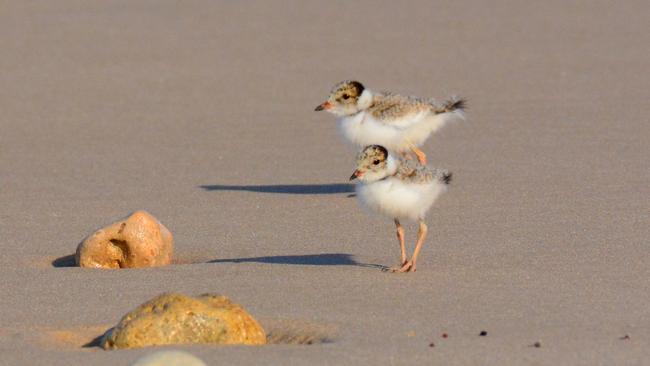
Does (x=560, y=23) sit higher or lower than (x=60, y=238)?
higher

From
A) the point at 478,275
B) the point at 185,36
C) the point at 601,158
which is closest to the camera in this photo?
the point at 478,275

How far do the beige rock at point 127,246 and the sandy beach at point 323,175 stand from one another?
14cm

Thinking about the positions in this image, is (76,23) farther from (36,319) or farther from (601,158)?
(36,319)

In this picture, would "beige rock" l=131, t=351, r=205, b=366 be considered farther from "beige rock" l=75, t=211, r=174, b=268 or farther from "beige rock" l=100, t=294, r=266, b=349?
"beige rock" l=75, t=211, r=174, b=268

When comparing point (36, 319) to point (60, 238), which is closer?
point (36, 319)

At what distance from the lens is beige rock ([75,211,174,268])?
6859mm

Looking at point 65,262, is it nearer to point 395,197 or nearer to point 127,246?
point 127,246

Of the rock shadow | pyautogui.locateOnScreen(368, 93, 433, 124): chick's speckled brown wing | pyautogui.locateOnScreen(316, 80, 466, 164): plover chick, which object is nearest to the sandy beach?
the rock shadow

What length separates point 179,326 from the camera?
17.1 ft

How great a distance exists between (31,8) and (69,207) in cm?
836

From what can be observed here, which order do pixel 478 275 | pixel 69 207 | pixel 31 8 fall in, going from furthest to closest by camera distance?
pixel 31 8, pixel 69 207, pixel 478 275

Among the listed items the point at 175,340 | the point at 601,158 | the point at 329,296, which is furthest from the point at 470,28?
the point at 175,340

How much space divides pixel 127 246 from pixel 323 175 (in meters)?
2.82

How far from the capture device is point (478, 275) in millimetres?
6426
